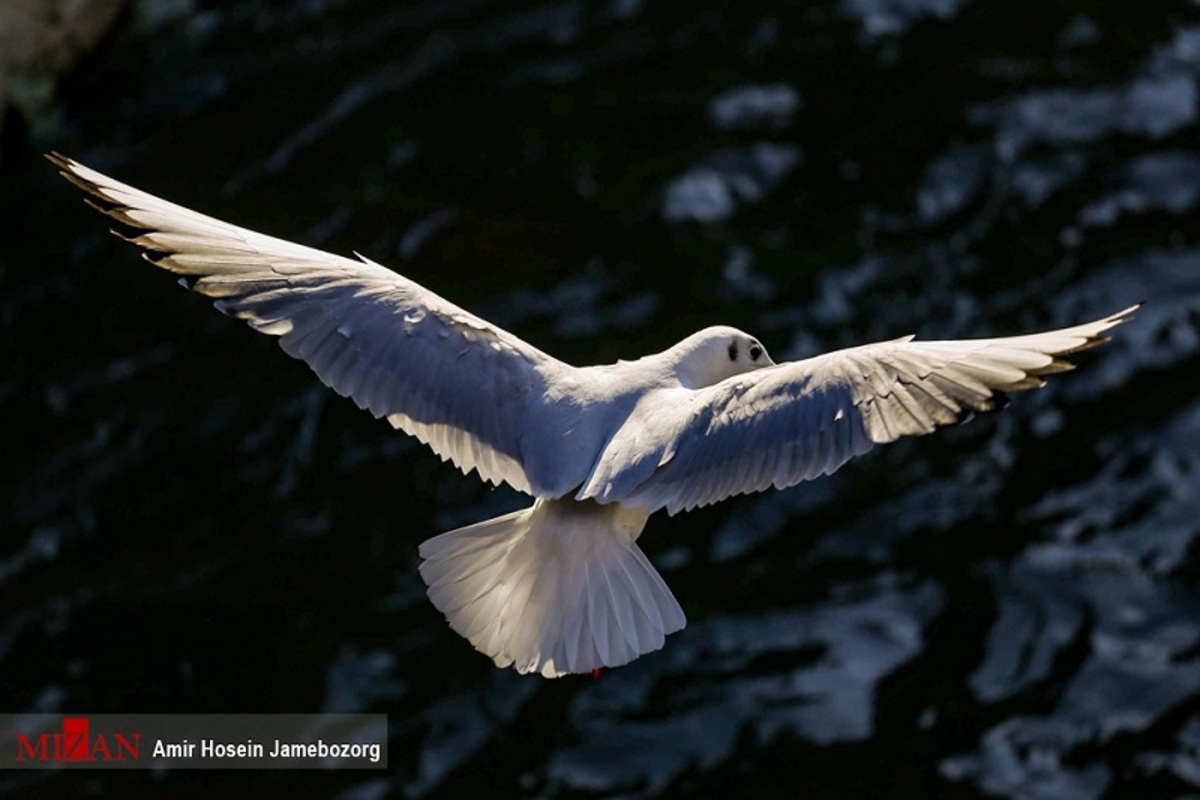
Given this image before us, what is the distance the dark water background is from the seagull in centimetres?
359

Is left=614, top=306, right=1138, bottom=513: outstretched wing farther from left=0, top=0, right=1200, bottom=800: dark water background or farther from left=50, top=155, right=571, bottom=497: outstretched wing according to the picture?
left=0, top=0, right=1200, bottom=800: dark water background

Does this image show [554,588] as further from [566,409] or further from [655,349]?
[655,349]

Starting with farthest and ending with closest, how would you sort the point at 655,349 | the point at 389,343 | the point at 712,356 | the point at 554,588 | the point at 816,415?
the point at 655,349 → the point at 712,356 → the point at 389,343 → the point at 554,588 → the point at 816,415

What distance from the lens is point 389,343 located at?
5.41m

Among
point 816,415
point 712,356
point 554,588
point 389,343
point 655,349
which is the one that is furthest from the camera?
point 655,349

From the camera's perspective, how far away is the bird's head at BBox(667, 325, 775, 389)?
18.2ft

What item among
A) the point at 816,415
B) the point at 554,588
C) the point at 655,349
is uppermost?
the point at 655,349

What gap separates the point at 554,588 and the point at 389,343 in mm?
872

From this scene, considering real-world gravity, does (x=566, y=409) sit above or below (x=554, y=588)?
above

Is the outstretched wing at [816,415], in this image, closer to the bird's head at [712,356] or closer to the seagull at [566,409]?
the seagull at [566,409]

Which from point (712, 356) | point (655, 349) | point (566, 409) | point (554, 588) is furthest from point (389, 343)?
point (655, 349)

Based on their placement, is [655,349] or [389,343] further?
[655,349]

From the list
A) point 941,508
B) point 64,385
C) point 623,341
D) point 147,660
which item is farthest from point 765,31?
point 147,660

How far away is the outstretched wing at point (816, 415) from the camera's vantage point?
494 cm
